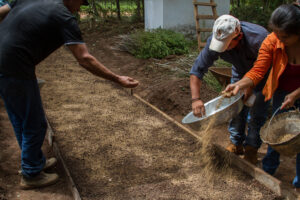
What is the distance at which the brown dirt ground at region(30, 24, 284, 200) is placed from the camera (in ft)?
8.91

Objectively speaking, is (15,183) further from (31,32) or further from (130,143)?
(31,32)

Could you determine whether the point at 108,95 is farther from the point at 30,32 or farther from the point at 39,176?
the point at 30,32

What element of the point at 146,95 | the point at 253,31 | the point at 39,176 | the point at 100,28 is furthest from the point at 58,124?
the point at 100,28

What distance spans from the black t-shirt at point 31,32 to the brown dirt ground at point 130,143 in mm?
1218

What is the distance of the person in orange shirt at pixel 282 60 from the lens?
2048mm

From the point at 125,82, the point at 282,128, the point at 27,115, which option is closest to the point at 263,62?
the point at 282,128

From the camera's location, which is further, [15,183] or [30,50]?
[15,183]

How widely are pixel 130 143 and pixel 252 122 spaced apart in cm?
143

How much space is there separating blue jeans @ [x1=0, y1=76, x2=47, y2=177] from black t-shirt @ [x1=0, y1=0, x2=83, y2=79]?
9 cm

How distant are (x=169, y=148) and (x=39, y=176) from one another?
143 cm

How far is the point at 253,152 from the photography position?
9.94ft

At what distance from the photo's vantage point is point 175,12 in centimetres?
822

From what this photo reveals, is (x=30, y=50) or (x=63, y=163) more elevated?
(x=30, y=50)

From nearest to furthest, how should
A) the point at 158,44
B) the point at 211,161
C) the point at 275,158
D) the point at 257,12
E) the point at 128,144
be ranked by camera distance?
1. the point at 275,158
2. the point at 211,161
3. the point at 128,144
4. the point at 158,44
5. the point at 257,12
